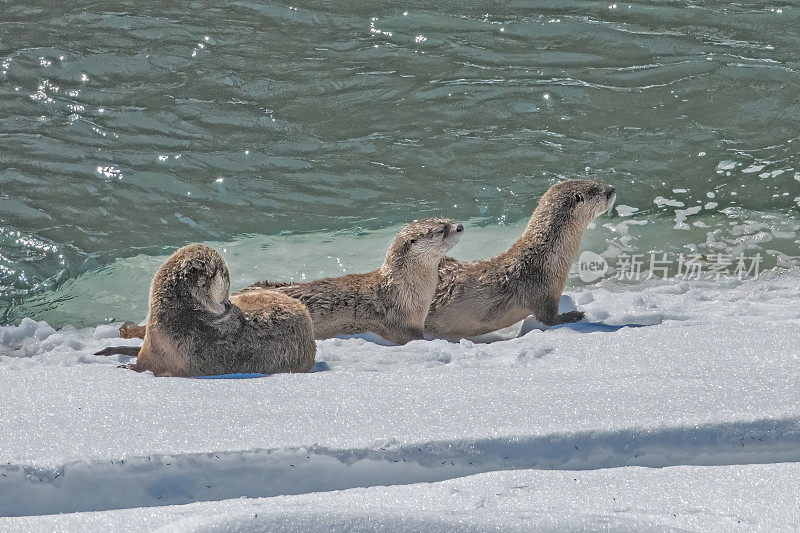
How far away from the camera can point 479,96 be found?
11.1 meters

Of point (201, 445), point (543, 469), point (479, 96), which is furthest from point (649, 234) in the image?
point (201, 445)

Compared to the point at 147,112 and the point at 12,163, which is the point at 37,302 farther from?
the point at 147,112

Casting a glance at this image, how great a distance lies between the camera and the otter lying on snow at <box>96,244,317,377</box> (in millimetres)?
4559

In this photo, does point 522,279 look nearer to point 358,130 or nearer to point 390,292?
point 390,292

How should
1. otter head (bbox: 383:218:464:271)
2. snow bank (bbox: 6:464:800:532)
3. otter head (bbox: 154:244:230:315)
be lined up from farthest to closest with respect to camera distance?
otter head (bbox: 383:218:464:271) < otter head (bbox: 154:244:230:315) < snow bank (bbox: 6:464:800:532)

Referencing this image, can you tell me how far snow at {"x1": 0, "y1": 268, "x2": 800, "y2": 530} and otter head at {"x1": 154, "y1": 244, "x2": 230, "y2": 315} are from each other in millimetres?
541

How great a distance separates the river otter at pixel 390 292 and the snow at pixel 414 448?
69.0 inches

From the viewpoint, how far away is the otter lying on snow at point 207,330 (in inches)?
Result: 179

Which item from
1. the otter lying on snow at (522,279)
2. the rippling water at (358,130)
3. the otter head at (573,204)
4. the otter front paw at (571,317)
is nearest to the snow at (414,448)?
the otter front paw at (571,317)

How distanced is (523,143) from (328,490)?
24.6ft

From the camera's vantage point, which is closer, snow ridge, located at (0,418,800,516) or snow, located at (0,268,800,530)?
snow, located at (0,268,800,530)

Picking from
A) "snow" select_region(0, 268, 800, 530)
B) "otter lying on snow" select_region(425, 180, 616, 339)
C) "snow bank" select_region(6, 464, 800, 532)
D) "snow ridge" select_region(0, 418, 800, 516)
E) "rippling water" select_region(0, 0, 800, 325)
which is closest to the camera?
"snow bank" select_region(6, 464, 800, 532)

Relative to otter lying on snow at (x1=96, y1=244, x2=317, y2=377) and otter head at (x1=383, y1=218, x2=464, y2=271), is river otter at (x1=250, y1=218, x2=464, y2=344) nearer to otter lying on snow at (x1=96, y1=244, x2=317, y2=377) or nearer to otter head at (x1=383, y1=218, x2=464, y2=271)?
otter head at (x1=383, y1=218, x2=464, y2=271)

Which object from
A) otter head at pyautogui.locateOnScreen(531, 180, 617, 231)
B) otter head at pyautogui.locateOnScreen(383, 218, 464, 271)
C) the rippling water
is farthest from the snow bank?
the rippling water
